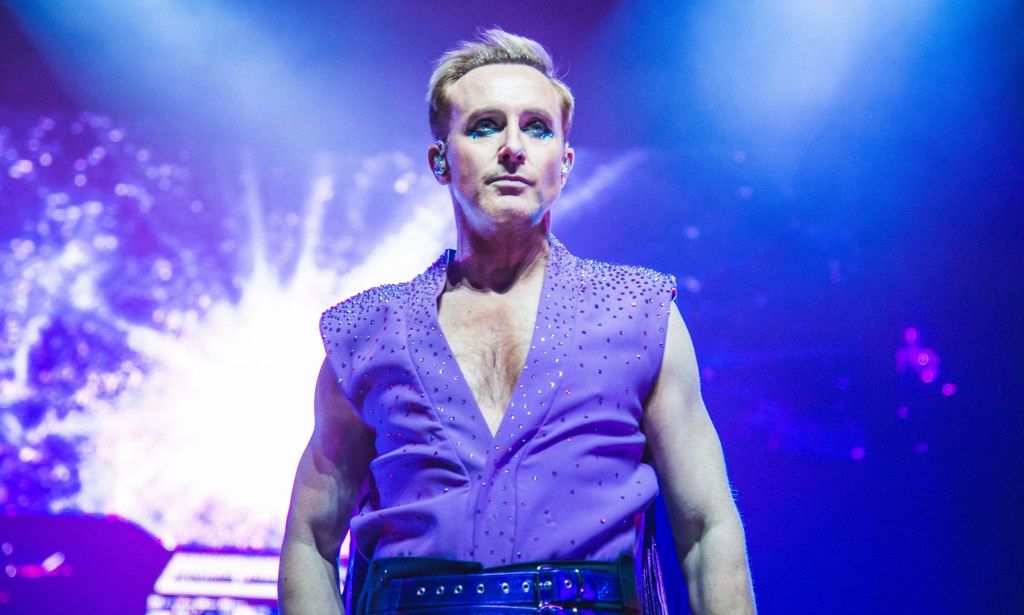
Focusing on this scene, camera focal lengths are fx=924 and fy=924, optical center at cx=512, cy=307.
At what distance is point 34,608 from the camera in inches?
139

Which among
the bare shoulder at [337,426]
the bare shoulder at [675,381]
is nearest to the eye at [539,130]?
the bare shoulder at [675,381]

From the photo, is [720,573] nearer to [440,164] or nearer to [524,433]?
[524,433]

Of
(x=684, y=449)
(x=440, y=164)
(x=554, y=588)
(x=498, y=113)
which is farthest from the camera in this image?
(x=440, y=164)

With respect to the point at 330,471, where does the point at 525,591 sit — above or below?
below

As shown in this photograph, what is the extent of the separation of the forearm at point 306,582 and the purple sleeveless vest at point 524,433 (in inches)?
4.7

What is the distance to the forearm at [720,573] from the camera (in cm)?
175

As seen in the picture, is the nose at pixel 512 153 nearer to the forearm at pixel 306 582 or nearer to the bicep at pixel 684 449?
the bicep at pixel 684 449

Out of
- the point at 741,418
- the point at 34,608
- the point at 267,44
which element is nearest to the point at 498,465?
the point at 741,418

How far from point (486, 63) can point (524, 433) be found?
0.97 metres

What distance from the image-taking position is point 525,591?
1.63 m

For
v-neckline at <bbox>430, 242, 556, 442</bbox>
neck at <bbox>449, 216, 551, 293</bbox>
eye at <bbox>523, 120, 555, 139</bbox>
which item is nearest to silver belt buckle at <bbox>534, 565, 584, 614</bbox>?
v-neckline at <bbox>430, 242, 556, 442</bbox>

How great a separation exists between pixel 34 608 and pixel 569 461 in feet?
9.01

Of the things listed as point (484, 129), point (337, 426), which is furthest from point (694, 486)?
point (484, 129)

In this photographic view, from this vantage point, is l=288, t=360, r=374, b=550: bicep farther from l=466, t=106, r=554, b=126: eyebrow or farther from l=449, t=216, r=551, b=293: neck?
l=466, t=106, r=554, b=126: eyebrow
